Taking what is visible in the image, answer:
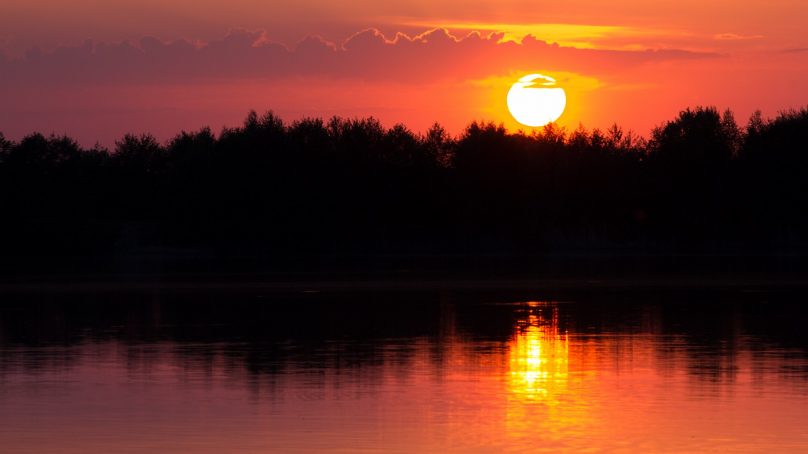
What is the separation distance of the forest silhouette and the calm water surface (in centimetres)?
8443

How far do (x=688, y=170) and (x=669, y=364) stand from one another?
105297mm

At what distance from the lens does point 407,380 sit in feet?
72.8

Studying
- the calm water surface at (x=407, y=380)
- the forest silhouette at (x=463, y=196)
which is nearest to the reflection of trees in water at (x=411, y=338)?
the calm water surface at (x=407, y=380)

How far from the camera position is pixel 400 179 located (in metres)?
129

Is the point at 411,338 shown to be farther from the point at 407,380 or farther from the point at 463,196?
the point at 463,196

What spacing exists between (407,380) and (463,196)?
104 metres

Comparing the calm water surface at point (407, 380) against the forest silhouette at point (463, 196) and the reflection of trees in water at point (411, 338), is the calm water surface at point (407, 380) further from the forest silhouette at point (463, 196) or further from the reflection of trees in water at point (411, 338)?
the forest silhouette at point (463, 196)

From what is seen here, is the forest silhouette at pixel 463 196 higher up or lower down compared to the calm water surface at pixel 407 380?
higher up

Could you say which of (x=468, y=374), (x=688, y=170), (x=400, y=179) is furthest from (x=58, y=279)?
(x=688, y=170)

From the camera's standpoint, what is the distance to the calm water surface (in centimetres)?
1669

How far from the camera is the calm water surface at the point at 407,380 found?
16688mm

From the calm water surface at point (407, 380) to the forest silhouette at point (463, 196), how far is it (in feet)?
277

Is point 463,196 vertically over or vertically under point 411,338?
over

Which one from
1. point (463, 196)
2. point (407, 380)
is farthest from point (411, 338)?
point (463, 196)
